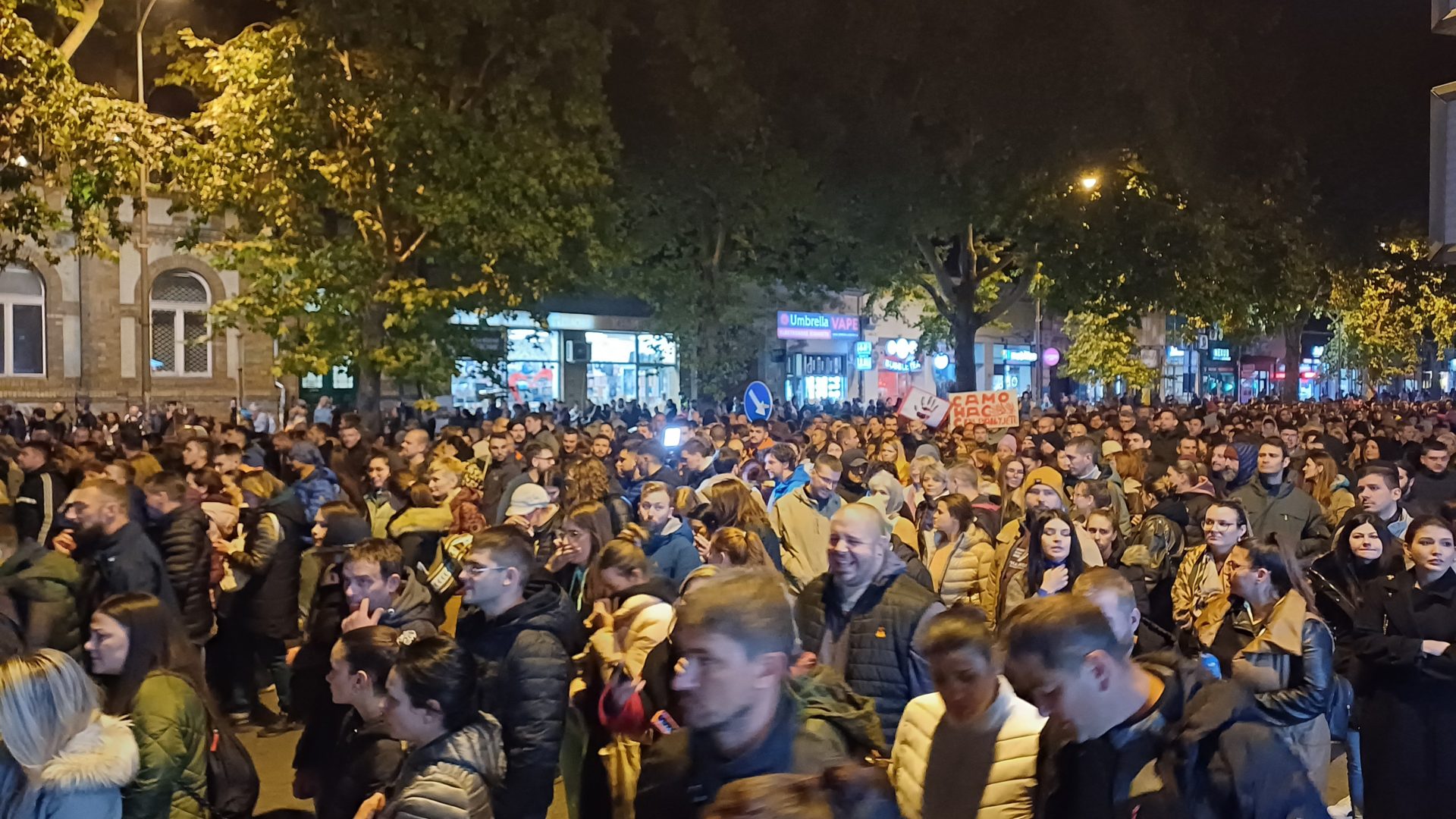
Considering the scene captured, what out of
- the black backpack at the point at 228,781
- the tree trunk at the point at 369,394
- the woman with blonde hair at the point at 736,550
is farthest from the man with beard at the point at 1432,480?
the tree trunk at the point at 369,394

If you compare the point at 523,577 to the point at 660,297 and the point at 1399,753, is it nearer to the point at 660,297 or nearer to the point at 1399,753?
the point at 1399,753

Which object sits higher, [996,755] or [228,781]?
[996,755]

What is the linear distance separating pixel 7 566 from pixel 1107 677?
523cm

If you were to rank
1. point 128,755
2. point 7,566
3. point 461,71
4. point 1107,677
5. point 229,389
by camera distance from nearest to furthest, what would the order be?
point 1107,677
point 128,755
point 7,566
point 461,71
point 229,389

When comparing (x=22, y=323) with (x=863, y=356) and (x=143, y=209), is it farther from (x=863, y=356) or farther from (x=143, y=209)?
(x=863, y=356)

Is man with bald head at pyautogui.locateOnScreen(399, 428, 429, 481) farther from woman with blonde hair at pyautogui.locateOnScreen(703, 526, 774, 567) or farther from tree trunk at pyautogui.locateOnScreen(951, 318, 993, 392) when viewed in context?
tree trunk at pyautogui.locateOnScreen(951, 318, 993, 392)

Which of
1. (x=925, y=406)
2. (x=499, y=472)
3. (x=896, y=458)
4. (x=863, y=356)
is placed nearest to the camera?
(x=499, y=472)

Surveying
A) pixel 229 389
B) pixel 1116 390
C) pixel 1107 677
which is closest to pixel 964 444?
pixel 1107 677

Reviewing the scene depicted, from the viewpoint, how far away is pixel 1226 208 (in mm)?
22828

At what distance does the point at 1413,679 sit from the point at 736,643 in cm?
397

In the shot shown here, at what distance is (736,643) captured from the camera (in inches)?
116

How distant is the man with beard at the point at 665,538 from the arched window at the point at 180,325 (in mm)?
25822

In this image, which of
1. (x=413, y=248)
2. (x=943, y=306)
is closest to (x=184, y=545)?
(x=413, y=248)

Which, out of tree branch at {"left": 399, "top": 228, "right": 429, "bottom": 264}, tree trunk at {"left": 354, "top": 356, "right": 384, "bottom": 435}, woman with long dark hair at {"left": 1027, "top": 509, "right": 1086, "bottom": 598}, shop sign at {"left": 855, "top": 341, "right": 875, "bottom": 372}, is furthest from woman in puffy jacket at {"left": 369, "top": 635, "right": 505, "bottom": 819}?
shop sign at {"left": 855, "top": 341, "right": 875, "bottom": 372}
